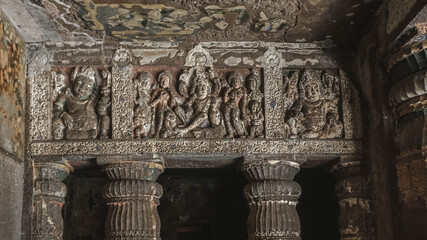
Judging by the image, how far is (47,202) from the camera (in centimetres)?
612

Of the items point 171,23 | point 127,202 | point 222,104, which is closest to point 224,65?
point 222,104

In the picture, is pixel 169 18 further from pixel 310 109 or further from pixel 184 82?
pixel 310 109

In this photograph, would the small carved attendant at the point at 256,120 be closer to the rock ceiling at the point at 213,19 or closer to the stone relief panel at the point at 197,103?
the stone relief panel at the point at 197,103

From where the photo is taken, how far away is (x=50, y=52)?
652 cm

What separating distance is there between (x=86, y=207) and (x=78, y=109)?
2998 mm

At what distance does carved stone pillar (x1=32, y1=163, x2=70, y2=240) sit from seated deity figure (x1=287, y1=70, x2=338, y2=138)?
114 inches

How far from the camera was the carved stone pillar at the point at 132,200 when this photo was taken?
6035 mm

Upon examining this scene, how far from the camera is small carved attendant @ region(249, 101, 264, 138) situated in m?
6.42

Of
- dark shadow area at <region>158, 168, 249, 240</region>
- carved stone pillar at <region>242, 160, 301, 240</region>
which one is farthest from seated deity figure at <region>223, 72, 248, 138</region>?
dark shadow area at <region>158, 168, 249, 240</region>

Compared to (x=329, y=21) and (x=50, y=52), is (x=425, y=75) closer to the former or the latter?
(x=329, y=21)

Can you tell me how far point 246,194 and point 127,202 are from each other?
1.44 m

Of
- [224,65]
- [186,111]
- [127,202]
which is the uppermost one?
[224,65]

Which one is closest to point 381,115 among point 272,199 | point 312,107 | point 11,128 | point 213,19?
point 312,107

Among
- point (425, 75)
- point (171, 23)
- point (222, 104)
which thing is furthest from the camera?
point (222, 104)
